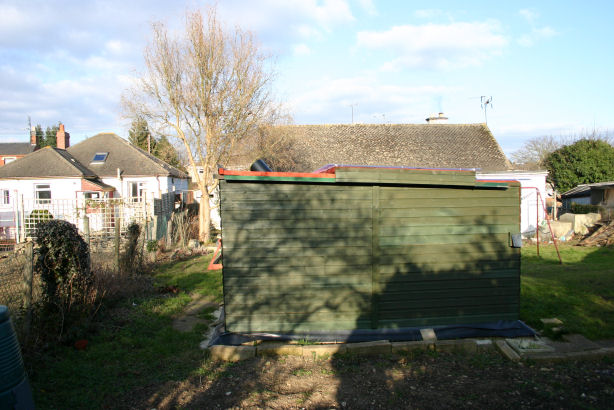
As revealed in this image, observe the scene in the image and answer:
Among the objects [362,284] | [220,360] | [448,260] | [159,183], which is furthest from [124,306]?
[159,183]

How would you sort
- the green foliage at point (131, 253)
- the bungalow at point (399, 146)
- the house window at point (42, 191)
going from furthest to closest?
the house window at point (42, 191)
the bungalow at point (399, 146)
the green foliage at point (131, 253)

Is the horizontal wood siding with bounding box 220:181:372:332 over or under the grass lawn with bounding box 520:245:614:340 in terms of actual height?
over

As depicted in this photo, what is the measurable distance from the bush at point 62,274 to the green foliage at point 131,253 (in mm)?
3547

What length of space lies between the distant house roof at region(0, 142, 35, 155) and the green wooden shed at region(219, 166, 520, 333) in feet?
197

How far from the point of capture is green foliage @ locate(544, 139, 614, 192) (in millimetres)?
30417

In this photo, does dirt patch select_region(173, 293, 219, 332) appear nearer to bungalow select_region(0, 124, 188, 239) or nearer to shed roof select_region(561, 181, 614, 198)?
bungalow select_region(0, 124, 188, 239)

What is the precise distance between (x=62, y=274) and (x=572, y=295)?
894 centimetres

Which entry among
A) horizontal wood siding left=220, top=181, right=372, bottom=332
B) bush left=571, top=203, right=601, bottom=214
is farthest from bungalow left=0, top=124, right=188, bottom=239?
bush left=571, top=203, right=601, bottom=214

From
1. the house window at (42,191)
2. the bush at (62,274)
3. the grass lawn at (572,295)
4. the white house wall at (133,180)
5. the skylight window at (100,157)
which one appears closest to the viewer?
the bush at (62,274)

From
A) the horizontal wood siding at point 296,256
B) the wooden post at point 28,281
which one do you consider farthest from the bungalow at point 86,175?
the horizontal wood siding at point 296,256

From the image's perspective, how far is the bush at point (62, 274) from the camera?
19.0ft

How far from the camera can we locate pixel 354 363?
5355mm

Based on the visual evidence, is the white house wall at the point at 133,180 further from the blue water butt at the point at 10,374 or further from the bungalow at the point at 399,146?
the blue water butt at the point at 10,374

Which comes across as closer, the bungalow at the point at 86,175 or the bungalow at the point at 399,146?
the bungalow at the point at 399,146
